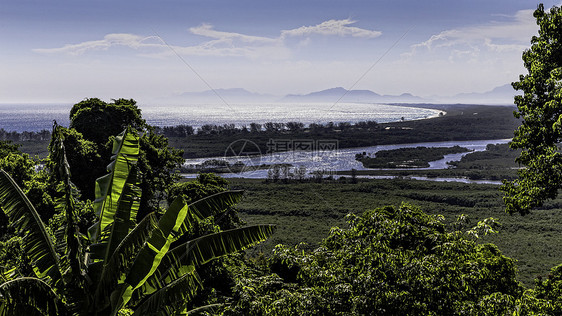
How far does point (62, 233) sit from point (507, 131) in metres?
176

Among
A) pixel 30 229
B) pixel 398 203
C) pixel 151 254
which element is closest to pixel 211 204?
pixel 151 254

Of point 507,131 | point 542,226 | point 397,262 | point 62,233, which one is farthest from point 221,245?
point 507,131

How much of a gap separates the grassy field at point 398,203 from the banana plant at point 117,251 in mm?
26775

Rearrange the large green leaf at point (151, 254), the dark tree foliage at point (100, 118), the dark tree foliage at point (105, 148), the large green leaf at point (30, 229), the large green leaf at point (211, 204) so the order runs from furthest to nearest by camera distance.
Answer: the dark tree foliage at point (100, 118)
the dark tree foliage at point (105, 148)
the large green leaf at point (211, 204)
the large green leaf at point (151, 254)
the large green leaf at point (30, 229)

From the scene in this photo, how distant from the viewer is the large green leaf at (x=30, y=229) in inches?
219

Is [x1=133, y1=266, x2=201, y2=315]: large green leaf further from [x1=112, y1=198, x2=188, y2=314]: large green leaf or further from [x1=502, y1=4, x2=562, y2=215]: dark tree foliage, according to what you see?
[x1=502, y1=4, x2=562, y2=215]: dark tree foliage

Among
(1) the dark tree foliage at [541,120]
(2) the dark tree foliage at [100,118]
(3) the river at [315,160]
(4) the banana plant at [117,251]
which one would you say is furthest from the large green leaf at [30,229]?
(3) the river at [315,160]

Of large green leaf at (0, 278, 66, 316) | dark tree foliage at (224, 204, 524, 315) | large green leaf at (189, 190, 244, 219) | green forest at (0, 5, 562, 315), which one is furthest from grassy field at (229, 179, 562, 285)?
large green leaf at (0, 278, 66, 316)

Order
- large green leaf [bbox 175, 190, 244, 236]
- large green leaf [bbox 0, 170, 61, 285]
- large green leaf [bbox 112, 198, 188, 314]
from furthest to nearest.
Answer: large green leaf [bbox 175, 190, 244, 236]
large green leaf [bbox 112, 198, 188, 314]
large green leaf [bbox 0, 170, 61, 285]

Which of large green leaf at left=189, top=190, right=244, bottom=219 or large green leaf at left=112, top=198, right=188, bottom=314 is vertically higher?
large green leaf at left=189, top=190, right=244, bottom=219

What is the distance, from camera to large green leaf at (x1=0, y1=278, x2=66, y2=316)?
4.68m

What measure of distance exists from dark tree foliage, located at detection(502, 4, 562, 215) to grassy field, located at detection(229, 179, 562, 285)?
17530mm

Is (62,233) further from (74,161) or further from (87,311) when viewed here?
(74,161)

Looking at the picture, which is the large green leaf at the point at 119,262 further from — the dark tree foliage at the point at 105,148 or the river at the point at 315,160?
the river at the point at 315,160
